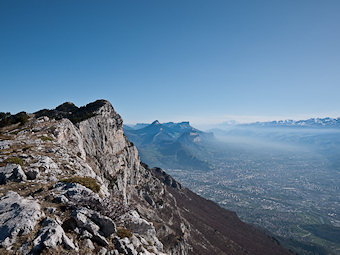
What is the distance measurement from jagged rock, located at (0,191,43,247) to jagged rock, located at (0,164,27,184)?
3197mm

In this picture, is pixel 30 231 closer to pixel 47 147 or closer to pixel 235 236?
pixel 47 147

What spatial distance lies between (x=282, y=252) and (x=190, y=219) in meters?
74.3

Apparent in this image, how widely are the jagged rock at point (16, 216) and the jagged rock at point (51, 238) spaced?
83cm

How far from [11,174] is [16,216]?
732 centimetres

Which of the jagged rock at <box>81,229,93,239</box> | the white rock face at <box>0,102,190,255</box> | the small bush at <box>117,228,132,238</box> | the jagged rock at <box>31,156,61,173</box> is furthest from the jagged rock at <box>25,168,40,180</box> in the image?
the small bush at <box>117,228,132,238</box>

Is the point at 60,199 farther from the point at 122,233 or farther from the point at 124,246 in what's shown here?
the point at 124,246

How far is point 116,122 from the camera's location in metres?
79.8

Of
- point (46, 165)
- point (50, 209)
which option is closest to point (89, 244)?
point (50, 209)

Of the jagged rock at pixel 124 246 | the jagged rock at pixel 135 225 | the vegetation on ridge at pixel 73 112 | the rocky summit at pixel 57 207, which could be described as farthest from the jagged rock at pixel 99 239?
the vegetation on ridge at pixel 73 112

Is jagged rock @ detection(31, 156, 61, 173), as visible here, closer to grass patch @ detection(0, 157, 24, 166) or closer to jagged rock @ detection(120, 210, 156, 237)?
grass patch @ detection(0, 157, 24, 166)

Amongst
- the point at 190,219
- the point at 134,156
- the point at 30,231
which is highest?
the point at 30,231

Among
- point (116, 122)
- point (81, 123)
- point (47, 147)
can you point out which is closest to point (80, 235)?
point (47, 147)

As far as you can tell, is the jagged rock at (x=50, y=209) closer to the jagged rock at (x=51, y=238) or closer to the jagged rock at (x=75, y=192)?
the jagged rock at (x=51, y=238)

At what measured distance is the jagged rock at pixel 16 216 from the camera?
9.84 meters
